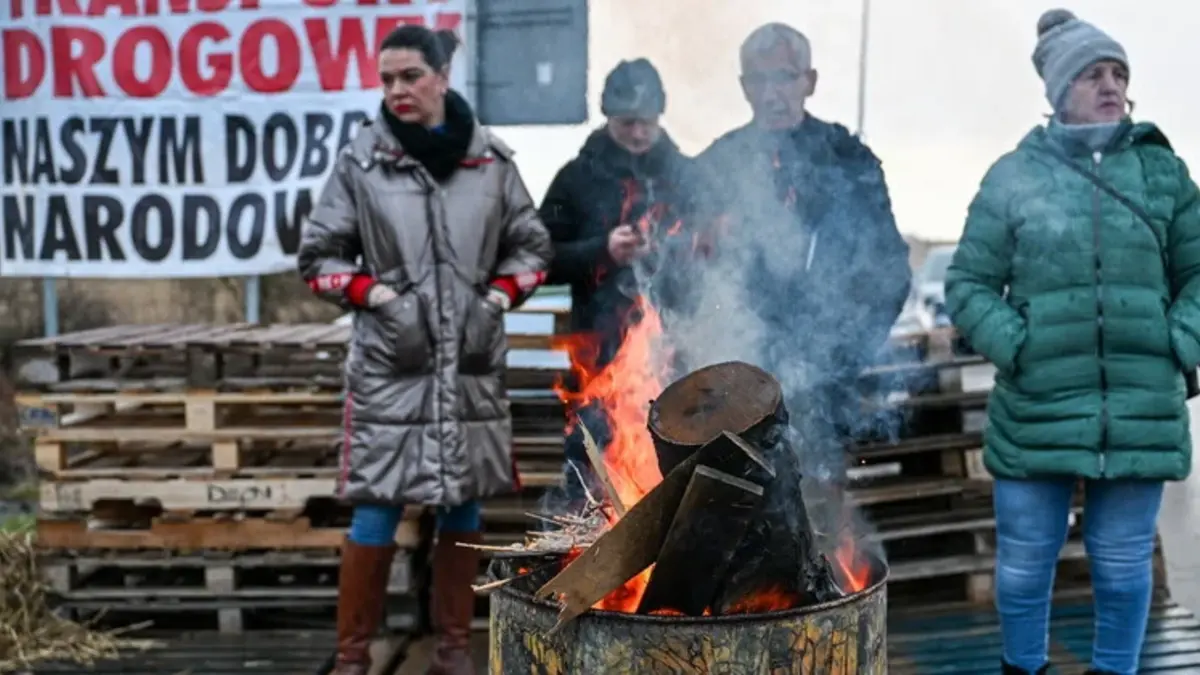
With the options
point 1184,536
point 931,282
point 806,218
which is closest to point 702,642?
point 806,218

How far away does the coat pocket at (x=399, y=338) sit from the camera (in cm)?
357

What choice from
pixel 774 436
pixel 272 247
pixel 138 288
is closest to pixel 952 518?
pixel 774 436

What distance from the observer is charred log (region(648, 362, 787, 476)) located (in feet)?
7.37

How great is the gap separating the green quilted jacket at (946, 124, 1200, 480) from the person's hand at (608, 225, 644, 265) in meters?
1.07

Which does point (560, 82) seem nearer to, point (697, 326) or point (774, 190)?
point (774, 190)

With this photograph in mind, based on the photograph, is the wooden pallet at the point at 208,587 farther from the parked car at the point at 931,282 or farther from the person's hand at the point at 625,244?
the parked car at the point at 931,282

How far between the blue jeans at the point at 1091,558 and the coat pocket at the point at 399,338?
6.41ft

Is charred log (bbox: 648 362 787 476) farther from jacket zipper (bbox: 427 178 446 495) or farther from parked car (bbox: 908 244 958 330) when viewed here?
parked car (bbox: 908 244 958 330)

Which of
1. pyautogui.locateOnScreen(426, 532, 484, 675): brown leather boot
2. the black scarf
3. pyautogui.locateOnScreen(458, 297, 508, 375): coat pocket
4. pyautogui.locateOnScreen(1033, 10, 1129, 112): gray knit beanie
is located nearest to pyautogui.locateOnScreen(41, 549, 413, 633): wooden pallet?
pyautogui.locateOnScreen(426, 532, 484, 675): brown leather boot

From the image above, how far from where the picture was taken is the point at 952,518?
15.5 ft

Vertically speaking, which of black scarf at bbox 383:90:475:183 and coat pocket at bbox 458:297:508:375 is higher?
black scarf at bbox 383:90:475:183

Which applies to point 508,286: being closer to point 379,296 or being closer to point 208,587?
point 379,296

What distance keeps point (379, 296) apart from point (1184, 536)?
5.16 metres

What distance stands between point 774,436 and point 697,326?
1000mm
